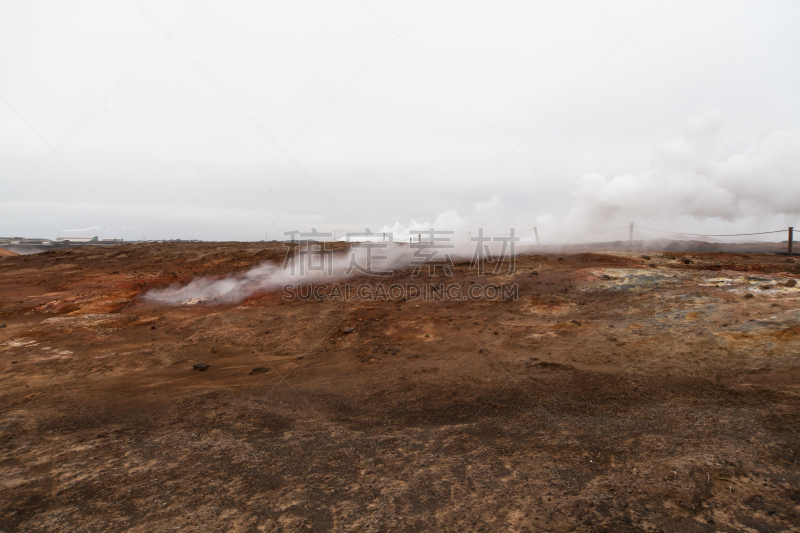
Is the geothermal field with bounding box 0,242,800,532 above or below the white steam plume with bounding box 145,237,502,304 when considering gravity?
below

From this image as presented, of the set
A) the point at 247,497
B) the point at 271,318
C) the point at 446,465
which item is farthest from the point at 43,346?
the point at 446,465

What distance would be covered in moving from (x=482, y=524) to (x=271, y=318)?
7.90 meters

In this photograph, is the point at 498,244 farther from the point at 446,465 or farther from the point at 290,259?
the point at 446,465

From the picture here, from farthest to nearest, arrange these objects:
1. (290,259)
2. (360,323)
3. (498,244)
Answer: (498,244) → (290,259) → (360,323)

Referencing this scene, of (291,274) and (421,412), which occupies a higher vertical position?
(291,274)

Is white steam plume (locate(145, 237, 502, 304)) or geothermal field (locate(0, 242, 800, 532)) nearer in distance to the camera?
geothermal field (locate(0, 242, 800, 532))

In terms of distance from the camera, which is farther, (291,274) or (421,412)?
(291,274)

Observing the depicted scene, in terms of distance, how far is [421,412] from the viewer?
4.89 meters

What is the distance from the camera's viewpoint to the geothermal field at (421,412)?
2980 mm

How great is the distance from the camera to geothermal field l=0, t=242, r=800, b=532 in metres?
2.98

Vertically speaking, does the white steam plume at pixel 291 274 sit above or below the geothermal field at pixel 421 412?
above

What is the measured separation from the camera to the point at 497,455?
3715 millimetres

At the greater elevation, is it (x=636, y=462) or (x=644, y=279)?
(x=644, y=279)

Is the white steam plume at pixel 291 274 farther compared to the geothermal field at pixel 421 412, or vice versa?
the white steam plume at pixel 291 274
